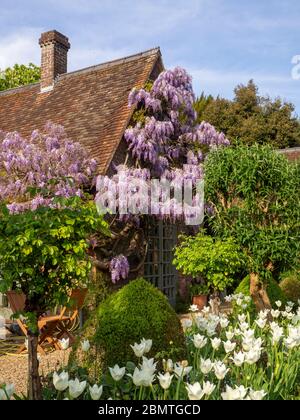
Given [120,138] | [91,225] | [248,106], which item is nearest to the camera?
[91,225]

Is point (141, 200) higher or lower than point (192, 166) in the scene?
lower

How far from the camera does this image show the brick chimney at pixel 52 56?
16.6 meters

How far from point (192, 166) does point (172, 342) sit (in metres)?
9.15

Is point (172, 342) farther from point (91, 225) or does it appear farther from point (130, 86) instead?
point (130, 86)

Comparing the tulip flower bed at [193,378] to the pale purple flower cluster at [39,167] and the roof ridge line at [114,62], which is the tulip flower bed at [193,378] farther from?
the roof ridge line at [114,62]

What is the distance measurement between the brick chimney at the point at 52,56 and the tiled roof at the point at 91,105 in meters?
0.29

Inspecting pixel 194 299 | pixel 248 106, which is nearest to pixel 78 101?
pixel 194 299

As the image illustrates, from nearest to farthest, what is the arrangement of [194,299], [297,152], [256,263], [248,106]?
[256,263] → [194,299] → [297,152] → [248,106]

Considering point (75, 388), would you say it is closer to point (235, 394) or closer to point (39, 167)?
point (235, 394)

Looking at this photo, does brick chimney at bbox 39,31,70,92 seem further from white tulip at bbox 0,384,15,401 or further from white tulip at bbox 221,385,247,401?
white tulip at bbox 221,385,247,401

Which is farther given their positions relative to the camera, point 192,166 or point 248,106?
point 248,106

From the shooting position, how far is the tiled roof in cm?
1266

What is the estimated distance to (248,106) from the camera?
26.4 meters

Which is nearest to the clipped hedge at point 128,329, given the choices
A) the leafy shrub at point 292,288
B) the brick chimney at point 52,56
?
the leafy shrub at point 292,288
